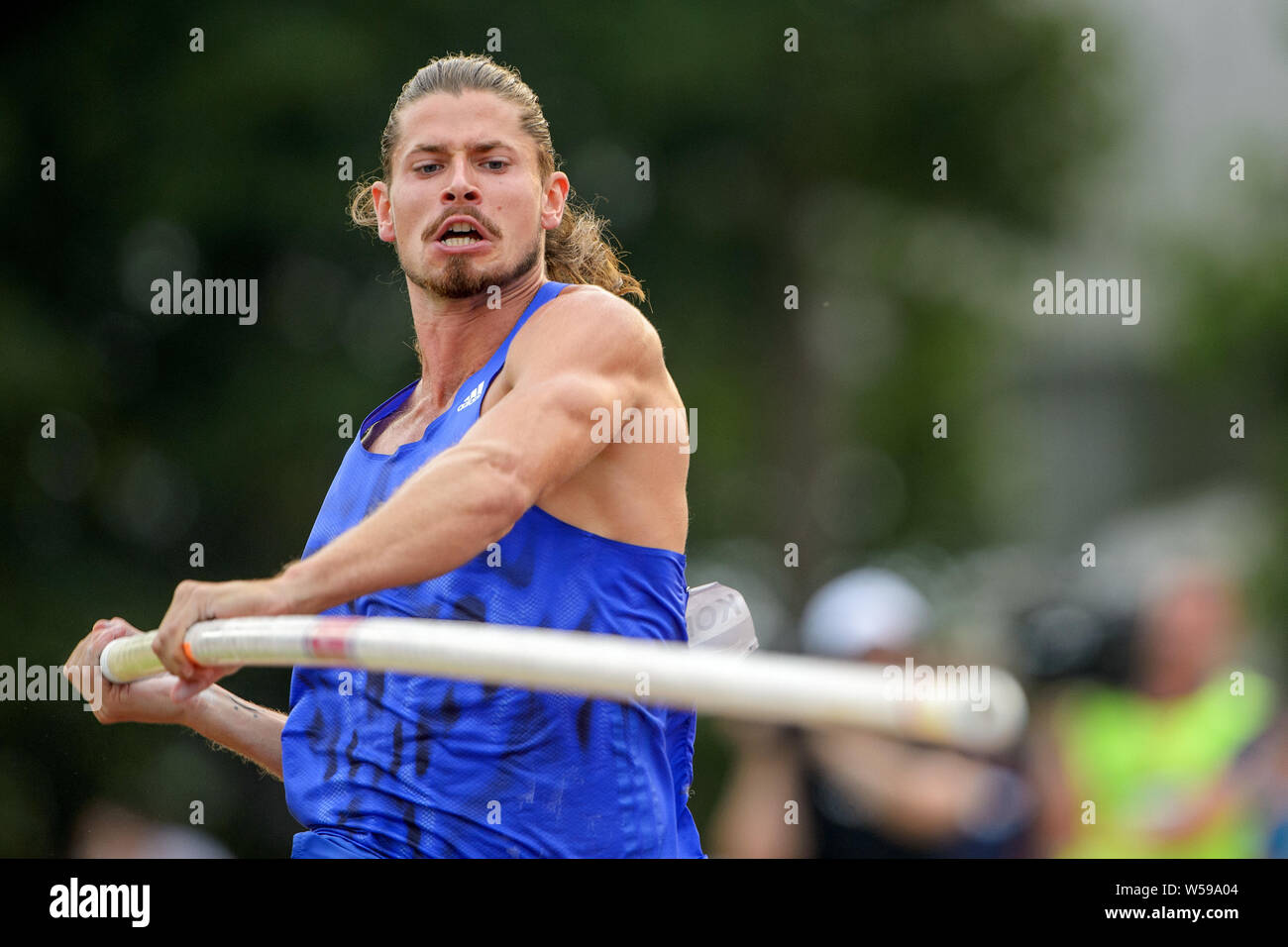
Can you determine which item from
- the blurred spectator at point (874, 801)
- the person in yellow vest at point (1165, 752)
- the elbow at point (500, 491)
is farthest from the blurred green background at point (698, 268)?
the elbow at point (500, 491)

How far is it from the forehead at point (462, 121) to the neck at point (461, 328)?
1.26 ft

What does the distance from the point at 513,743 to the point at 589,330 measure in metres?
1.02

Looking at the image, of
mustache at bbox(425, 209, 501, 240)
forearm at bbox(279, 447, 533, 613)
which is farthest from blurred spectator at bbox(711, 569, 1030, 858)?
forearm at bbox(279, 447, 533, 613)

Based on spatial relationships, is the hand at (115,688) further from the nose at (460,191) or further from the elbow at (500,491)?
the nose at (460,191)

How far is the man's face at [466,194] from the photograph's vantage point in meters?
4.25

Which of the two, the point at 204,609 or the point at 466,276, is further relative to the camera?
the point at 466,276

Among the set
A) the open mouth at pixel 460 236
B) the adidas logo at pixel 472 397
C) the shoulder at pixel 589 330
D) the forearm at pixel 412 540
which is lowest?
the forearm at pixel 412 540

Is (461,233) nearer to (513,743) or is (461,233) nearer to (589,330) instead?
(589,330)

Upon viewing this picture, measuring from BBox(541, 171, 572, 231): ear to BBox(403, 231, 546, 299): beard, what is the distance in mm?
288

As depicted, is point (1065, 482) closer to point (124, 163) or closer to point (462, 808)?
point (124, 163)

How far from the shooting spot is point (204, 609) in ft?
11.0

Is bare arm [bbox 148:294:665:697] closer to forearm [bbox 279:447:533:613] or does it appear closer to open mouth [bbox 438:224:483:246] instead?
forearm [bbox 279:447:533:613]

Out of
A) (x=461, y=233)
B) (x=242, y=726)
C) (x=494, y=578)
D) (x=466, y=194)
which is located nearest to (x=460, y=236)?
(x=461, y=233)

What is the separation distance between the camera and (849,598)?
22.9 feet
